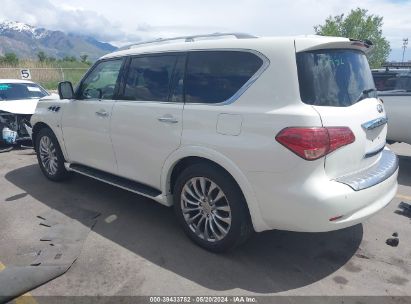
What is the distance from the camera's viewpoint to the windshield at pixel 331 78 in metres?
2.96

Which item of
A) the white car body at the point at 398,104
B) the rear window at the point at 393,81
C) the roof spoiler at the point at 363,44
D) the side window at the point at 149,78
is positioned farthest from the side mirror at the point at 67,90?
the rear window at the point at 393,81

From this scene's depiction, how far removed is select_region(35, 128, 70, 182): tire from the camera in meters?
5.44

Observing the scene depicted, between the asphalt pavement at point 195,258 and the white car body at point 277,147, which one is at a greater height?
the white car body at point 277,147

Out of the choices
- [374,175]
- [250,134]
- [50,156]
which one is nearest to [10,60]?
[50,156]

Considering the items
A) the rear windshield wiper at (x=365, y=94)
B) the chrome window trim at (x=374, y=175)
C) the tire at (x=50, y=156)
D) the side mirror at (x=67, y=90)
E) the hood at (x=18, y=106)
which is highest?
the rear windshield wiper at (x=365, y=94)

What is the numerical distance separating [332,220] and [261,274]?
2.62 ft

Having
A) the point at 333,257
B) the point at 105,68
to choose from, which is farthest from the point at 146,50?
the point at 333,257

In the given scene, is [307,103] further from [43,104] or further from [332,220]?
[43,104]

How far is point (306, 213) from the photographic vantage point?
2.90 m

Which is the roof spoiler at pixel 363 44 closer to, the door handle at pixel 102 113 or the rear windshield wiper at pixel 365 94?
the rear windshield wiper at pixel 365 94

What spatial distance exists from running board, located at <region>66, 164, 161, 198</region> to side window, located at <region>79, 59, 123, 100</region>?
93 centimetres

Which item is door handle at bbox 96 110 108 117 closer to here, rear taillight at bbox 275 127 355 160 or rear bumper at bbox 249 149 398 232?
rear bumper at bbox 249 149 398 232

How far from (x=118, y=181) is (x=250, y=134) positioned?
1.97 metres

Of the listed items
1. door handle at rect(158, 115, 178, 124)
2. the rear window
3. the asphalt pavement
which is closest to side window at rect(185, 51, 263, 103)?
door handle at rect(158, 115, 178, 124)
